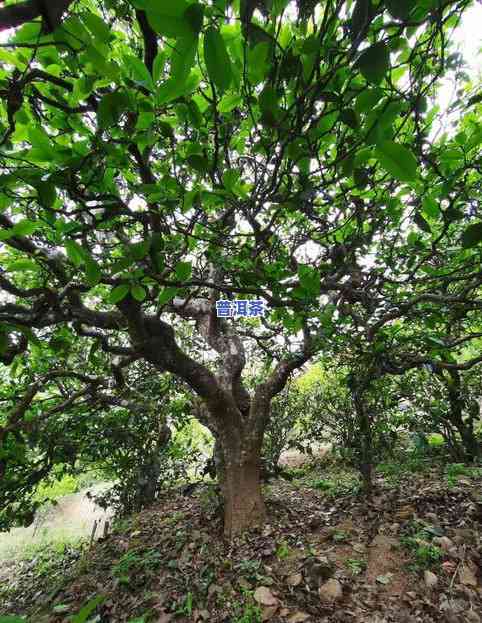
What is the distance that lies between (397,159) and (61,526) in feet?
38.8

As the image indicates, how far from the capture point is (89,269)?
967mm

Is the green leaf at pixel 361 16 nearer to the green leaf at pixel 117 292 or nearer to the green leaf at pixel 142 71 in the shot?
the green leaf at pixel 142 71

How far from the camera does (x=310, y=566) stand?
2293mm

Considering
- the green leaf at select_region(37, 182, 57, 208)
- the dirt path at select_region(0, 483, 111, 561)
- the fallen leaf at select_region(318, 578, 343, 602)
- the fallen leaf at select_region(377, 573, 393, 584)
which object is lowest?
the dirt path at select_region(0, 483, 111, 561)

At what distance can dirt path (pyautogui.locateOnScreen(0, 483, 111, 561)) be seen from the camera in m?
8.26

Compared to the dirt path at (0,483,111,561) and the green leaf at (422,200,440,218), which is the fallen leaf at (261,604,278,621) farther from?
the dirt path at (0,483,111,561)

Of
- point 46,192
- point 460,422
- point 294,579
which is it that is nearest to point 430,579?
point 294,579

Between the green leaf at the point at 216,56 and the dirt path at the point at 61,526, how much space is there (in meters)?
9.04

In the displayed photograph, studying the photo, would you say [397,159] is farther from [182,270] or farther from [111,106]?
[182,270]

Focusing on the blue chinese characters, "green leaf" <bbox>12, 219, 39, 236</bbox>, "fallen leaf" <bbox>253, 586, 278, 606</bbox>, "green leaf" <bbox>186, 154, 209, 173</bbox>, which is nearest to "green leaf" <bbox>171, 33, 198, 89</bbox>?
"green leaf" <bbox>186, 154, 209, 173</bbox>

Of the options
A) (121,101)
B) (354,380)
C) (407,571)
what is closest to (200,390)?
(354,380)

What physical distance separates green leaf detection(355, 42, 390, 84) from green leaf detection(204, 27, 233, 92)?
0.23 metres

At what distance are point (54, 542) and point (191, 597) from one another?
758 cm

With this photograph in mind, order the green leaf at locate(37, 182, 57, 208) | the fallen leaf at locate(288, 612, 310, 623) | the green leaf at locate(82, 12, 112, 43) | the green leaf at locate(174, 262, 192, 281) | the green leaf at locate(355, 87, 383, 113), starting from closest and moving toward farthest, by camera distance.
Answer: the green leaf at locate(82, 12, 112, 43) < the green leaf at locate(355, 87, 383, 113) < the green leaf at locate(37, 182, 57, 208) < the green leaf at locate(174, 262, 192, 281) < the fallen leaf at locate(288, 612, 310, 623)
